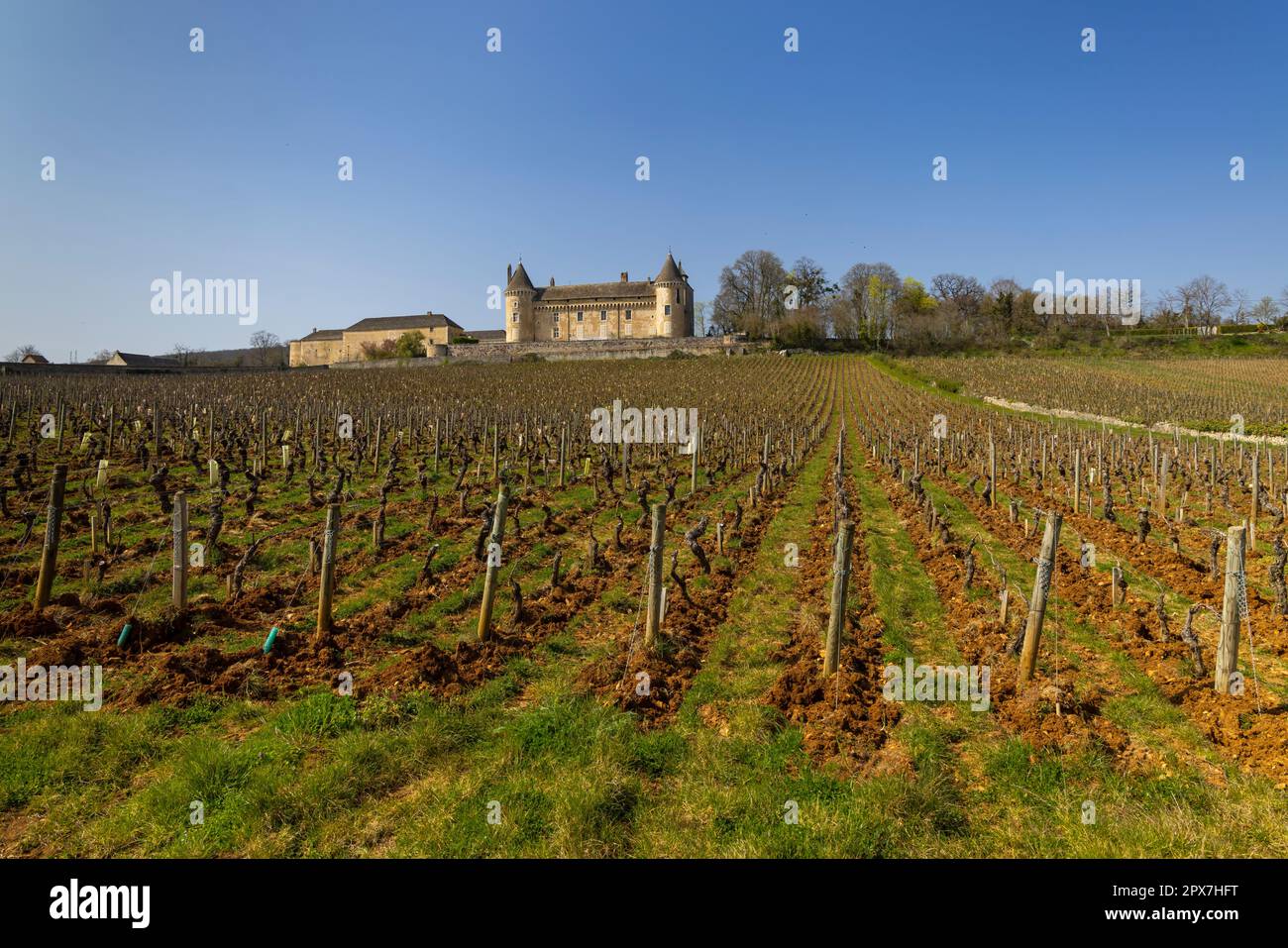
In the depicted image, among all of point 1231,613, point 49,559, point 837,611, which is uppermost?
point 49,559

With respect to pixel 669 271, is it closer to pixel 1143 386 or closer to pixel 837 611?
pixel 1143 386

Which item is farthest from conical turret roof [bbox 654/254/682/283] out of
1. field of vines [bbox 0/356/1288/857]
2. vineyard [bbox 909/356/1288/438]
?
field of vines [bbox 0/356/1288/857]

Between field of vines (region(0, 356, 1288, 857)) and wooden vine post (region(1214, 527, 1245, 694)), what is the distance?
3cm

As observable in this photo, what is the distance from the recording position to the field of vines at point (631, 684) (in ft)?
13.7

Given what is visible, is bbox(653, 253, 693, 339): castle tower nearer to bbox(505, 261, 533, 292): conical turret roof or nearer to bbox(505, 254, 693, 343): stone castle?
bbox(505, 254, 693, 343): stone castle

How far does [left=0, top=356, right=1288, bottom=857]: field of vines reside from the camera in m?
4.16

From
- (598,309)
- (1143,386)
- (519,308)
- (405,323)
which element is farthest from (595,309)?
(1143,386)

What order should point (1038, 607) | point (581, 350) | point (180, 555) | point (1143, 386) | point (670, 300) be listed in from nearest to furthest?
point (1038, 607), point (180, 555), point (1143, 386), point (581, 350), point (670, 300)

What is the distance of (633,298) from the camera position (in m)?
88.8

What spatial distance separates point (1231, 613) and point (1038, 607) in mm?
1347

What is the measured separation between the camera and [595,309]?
9000 cm

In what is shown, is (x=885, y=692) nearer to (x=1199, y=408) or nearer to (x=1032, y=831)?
(x=1032, y=831)

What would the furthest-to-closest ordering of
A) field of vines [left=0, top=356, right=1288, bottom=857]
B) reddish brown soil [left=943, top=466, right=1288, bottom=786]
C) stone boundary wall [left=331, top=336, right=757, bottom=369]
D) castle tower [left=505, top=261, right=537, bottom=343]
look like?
castle tower [left=505, top=261, right=537, bottom=343], stone boundary wall [left=331, top=336, right=757, bottom=369], reddish brown soil [left=943, top=466, right=1288, bottom=786], field of vines [left=0, top=356, right=1288, bottom=857]

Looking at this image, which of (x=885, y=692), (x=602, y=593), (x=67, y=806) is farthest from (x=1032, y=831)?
(x=67, y=806)
